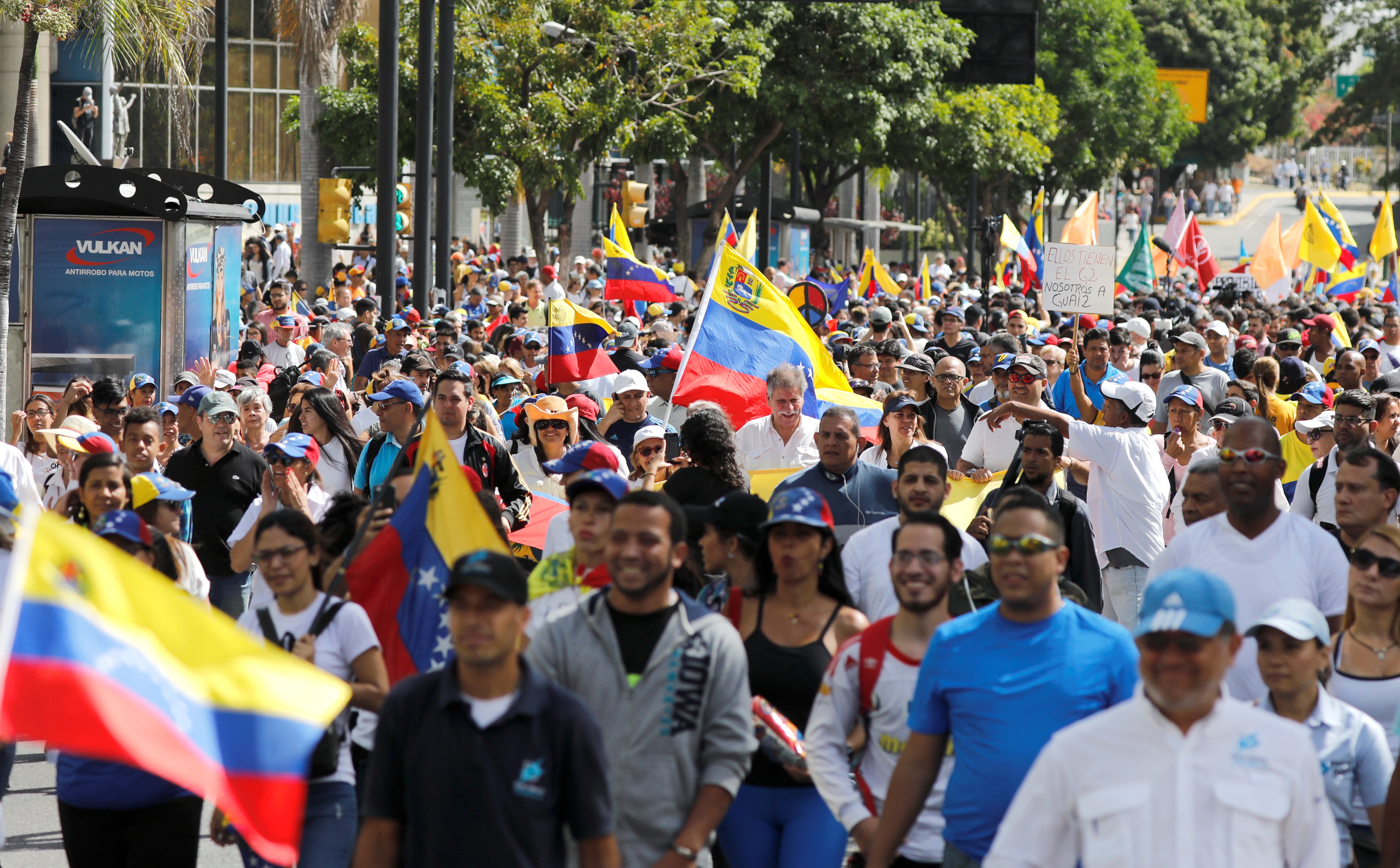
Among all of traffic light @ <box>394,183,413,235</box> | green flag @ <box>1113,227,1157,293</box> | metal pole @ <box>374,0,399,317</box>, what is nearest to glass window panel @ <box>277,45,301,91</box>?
traffic light @ <box>394,183,413,235</box>

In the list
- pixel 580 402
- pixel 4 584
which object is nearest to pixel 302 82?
pixel 580 402

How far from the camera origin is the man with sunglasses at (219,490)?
326 inches

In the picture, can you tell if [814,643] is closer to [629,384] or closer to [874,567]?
[874,567]

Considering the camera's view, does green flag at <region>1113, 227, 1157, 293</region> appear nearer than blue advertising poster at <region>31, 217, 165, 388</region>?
No

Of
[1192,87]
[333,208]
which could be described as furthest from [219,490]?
[1192,87]

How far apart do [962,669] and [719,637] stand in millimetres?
619

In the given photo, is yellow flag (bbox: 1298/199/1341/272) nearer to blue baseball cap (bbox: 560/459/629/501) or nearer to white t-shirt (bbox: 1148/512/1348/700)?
white t-shirt (bbox: 1148/512/1348/700)

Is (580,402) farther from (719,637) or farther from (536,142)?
(536,142)

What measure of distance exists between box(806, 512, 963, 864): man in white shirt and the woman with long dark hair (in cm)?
468

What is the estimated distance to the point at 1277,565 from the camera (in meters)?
5.63

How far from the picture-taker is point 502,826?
3.86m

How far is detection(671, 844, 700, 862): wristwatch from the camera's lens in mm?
4359

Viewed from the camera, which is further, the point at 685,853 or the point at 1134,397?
the point at 1134,397

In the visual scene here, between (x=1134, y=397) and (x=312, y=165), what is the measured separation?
65.6ft
